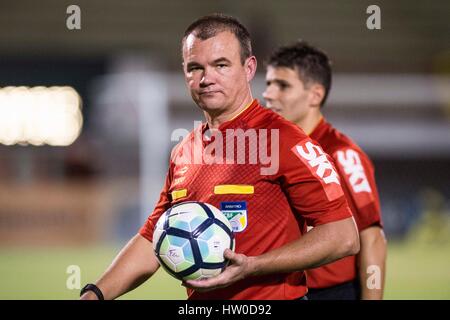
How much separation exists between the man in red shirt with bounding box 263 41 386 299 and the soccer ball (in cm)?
155

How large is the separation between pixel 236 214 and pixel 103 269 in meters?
8.28

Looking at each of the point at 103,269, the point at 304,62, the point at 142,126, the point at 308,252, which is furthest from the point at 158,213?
the point at 142,126

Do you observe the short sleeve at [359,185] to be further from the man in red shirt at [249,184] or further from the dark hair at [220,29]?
the dark hair at [220,29]

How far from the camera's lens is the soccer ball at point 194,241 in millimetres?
3227

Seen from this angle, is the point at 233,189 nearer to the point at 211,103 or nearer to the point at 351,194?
the point at 211,103

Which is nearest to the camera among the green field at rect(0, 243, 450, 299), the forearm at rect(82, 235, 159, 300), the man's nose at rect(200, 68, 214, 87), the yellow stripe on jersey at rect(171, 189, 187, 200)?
the man's nose at rect(200, 68, 214, 87)

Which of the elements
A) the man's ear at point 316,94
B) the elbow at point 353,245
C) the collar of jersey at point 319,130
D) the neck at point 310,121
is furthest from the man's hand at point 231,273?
the man's ear at point 316,94

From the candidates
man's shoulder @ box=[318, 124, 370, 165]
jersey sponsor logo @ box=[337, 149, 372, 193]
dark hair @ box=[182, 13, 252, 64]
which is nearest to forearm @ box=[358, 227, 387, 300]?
jersey sponsor logo @ box=[337, 149, 372, 193]

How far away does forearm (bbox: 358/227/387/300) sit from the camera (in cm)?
459

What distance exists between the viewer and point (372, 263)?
4.59m

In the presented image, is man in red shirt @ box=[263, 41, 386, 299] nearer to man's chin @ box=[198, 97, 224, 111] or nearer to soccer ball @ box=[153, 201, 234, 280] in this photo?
man's chin @ box=[198, 97, 224, 111]

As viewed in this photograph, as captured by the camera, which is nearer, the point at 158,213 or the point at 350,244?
the point at 350,244

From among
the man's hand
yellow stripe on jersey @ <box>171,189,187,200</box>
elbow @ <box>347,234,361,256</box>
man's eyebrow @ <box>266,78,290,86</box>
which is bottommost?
the man's hand

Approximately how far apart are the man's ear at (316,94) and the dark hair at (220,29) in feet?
5.56
